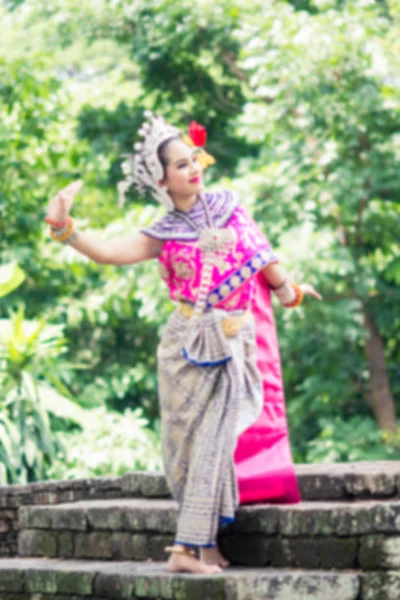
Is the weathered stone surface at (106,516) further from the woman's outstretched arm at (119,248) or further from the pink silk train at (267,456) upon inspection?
the woman's outstretched arm at (119,248)

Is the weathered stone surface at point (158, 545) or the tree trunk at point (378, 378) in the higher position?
the tree trunk at point (378, 378)

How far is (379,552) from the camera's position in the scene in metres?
3.71

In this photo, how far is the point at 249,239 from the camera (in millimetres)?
4387

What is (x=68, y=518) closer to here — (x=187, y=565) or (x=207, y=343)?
(x=187, y=565)

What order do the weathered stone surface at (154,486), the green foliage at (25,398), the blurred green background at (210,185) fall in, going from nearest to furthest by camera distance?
the weathered stone surface at (154,486) → the green foliage at (25,398) → the blurred green background at (210,185)

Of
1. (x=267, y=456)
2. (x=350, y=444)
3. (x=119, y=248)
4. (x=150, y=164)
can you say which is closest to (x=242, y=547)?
(x=267, y=456)

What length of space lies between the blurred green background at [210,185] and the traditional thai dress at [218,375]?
15.6 ft

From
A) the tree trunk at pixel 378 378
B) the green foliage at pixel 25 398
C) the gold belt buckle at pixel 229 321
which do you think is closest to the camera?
the gold belt buckle at pixel 229 321

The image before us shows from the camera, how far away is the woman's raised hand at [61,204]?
4.16 metres

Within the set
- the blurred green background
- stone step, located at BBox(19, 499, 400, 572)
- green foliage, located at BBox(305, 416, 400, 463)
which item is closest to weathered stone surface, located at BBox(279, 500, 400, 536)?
stone step, located at BBox(19, 499, 400, 572)

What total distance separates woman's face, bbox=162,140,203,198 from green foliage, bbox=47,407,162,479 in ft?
18.9

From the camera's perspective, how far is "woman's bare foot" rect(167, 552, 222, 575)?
4.01m

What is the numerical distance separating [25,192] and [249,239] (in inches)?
312

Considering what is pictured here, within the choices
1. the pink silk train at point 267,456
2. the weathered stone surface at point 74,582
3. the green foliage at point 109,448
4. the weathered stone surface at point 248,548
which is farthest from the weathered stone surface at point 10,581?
the green foliage at point 109,448
